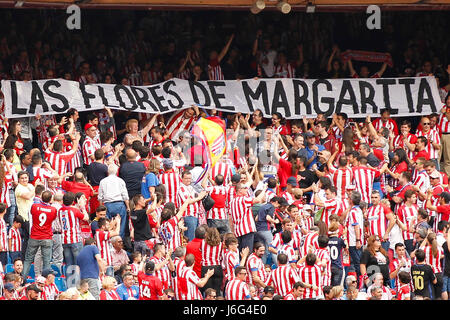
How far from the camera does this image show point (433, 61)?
76.0ft

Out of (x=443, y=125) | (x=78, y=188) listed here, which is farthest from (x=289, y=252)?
(x=443, y=125)

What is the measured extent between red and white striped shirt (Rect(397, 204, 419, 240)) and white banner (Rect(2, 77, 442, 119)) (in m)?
3.76

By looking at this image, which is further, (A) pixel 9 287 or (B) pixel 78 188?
(B) pixel 78 188

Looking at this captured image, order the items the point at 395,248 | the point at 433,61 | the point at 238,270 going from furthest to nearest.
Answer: the point at 433,61 < the point at 395,248 < the point at 238,270

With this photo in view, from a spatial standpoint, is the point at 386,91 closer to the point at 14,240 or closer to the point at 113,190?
the point at 113,190

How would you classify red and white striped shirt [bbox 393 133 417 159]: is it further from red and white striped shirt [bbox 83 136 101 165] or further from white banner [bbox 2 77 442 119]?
red and white striped shirt [bbox 83 136 101 165]

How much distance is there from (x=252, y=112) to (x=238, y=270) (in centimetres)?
618

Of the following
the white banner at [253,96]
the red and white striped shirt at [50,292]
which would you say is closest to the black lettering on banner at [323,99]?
the white banner at [253,96]

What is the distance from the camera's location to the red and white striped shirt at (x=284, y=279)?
16.4 metres

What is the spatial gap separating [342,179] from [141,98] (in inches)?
181

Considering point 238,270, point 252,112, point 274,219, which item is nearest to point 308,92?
point 252,112

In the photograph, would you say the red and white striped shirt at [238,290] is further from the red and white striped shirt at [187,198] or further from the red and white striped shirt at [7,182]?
the red and white striped shirt at [7,182]

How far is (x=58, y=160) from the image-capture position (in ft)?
62.1
